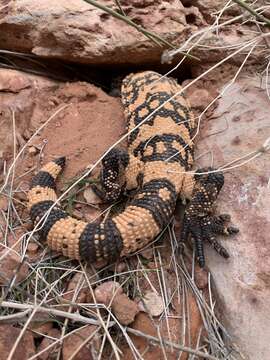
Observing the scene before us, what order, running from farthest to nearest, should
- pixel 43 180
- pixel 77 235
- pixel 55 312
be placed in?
1. pixel 43 180
2. pixel 77 235
3. pixel 55 312

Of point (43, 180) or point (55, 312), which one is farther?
point (43, 180)

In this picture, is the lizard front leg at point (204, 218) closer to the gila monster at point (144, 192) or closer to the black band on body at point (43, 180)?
the gila monster at point (144, 192)

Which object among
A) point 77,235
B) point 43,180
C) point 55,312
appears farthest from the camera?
point 43,180

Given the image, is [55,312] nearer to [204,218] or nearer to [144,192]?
[144,192]

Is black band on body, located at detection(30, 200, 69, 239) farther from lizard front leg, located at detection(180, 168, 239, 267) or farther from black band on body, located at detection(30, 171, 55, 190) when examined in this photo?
lizard front leg, located at detection(180, 168, 239, 267)

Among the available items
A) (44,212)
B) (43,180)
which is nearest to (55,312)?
(44,212)

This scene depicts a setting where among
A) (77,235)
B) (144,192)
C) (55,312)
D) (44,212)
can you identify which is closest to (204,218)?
(144,192)

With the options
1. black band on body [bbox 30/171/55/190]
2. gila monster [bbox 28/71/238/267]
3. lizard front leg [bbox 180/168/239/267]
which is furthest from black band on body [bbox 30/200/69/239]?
lizard front leg [bbox 180/168/239/267]

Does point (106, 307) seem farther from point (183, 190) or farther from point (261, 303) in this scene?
point (183, 190)
